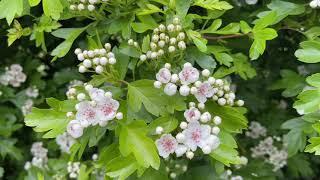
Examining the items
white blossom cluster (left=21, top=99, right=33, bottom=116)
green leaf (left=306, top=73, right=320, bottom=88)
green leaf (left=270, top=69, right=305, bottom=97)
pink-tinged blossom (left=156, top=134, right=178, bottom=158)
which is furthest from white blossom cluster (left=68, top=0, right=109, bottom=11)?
green leaf (left=270, top=69, right=305, bottom=97)

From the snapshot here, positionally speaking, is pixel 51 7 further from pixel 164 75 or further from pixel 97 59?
pixel 164 75

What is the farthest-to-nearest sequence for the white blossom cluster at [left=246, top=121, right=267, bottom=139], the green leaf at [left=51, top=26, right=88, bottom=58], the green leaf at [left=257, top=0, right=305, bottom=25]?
1. the white blossom cluster at [left=246, top=121, right=267, bottom=139]
2. the green leaf at [left=257, top=0, right=305, bottom=25]
3. the green leaf at [left=51, top=26, right=88, bottom=58]

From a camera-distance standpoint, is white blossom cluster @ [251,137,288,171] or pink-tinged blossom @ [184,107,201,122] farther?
white blossom cluster @ [251,137,288,171]

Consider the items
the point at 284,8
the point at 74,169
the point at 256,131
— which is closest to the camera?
the point at 284,8

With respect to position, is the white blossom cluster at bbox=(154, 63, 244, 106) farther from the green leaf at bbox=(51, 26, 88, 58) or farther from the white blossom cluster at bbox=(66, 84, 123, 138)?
Answer: the green leaf at bbox=(51, 26, 88, 58)

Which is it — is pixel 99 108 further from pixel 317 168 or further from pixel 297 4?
pixel 317 168

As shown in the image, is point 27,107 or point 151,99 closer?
point 151,99

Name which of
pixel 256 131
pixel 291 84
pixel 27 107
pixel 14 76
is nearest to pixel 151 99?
pixel 291 84
